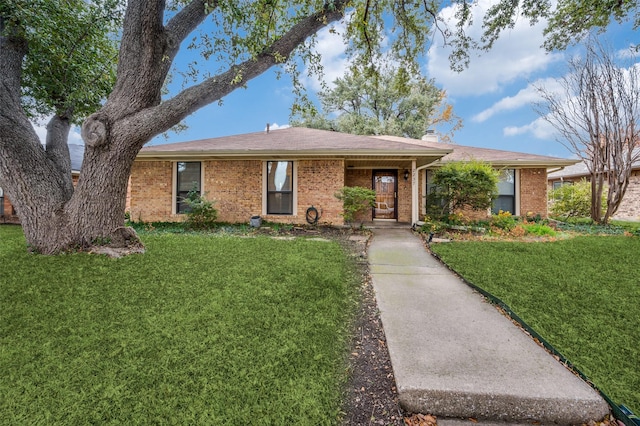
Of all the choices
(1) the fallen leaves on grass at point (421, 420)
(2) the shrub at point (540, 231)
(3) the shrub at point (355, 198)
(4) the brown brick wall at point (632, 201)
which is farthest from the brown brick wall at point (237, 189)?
(4) the brown brick wall at point (632, 201)

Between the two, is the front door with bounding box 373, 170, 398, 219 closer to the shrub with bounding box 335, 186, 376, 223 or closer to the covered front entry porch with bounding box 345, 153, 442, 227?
the covered front entry porch with bounding box 345, 153, 442, 227

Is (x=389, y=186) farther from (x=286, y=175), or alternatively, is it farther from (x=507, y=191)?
(x=507, y=191)

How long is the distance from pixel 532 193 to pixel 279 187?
371 inches

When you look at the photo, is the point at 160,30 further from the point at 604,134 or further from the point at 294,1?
the point at 604,134

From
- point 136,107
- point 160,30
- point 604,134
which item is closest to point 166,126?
point 136,107

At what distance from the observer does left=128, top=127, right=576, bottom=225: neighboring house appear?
8812 millimetres

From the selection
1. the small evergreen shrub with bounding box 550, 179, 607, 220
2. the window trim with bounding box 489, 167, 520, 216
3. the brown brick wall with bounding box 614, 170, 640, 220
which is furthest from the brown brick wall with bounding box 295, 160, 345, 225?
the brown brick wall with bounding box 614, 170, 640, 220

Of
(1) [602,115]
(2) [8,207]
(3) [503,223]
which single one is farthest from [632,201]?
(2) [8,207]

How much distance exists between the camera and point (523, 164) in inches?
412

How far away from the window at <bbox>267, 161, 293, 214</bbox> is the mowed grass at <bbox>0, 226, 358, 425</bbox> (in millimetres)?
5056

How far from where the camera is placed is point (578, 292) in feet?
12.2

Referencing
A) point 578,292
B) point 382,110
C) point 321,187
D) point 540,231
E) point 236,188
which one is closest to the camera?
point 578,292

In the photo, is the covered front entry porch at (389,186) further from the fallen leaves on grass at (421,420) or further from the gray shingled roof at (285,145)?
the fallen leaves on grass at (421,420)

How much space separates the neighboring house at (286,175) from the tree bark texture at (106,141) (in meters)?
4.10
